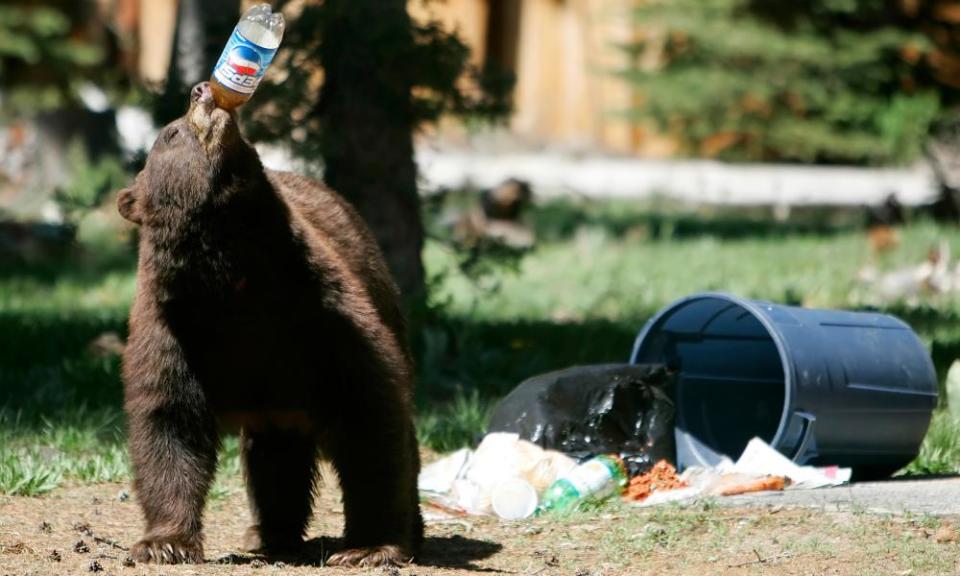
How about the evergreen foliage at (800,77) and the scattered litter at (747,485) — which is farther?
the evergreen foliage at (800,77)

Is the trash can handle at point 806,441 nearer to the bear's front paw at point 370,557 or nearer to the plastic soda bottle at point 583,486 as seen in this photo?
the plastic soda bottle at point 583,486

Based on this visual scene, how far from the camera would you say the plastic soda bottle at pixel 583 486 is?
5809mm

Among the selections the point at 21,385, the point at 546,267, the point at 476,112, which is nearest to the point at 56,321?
the point at 21,385

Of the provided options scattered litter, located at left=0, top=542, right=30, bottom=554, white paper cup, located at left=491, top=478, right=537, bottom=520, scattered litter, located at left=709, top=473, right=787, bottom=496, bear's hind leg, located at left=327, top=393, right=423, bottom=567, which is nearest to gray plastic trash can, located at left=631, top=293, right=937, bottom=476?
scattered litter, located at left=709, top=473, right=787, bottom=496

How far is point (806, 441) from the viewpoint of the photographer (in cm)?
604

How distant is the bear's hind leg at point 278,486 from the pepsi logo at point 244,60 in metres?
1.39

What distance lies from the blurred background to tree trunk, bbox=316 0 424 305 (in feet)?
0.05

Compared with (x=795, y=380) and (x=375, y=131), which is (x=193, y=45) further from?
(x=795, y=380)

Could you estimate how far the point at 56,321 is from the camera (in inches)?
372

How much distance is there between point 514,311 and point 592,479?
477 centimetres

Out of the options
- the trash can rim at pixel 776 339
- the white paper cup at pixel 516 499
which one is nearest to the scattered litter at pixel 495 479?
the white paper cup at pixel 516 499

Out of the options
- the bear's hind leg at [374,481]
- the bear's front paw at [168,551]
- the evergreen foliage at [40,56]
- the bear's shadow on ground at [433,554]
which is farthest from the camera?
the evergreen foliage at [40,56]

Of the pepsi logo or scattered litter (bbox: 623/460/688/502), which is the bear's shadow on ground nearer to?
scattered litter (bbox: 623/460/688/502)

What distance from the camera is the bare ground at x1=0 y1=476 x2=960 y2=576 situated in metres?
4.75
